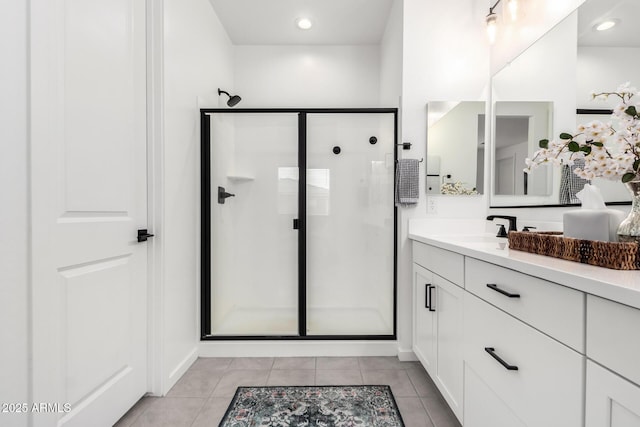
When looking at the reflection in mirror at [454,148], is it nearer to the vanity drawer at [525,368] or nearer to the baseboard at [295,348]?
the vanity drawer at [525,368]

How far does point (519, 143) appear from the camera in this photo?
1.77 meters

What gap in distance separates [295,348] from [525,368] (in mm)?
1531

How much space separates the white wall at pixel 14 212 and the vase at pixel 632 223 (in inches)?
74.2

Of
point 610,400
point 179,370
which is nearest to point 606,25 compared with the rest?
point 610,400

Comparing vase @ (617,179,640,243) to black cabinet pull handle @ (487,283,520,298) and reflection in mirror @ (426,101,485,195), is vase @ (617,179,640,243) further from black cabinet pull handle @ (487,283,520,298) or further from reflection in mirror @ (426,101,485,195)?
reflection in mirror @ (426,101,485,195)

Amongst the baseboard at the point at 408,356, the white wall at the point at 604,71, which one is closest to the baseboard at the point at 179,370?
the baseboard at the point at 408,356

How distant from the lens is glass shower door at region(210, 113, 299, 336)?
2.14 m

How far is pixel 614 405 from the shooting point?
Result: 1.97 ft

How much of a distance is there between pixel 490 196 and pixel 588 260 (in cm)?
127

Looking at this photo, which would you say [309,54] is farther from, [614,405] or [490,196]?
[614,405]

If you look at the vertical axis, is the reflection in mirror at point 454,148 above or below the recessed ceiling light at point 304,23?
below

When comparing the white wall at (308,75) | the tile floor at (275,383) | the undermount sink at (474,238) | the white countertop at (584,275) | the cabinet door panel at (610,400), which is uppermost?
the white wall at (308,75)

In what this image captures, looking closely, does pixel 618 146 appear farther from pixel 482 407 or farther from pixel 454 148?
pixel 454 148

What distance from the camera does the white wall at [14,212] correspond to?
2.89 feet
